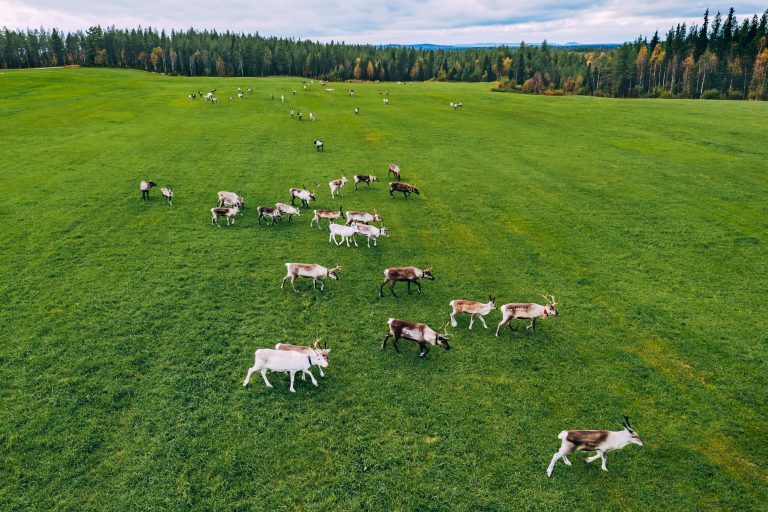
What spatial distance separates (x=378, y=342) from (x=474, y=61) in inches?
7733

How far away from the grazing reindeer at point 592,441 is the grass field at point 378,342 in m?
0.58

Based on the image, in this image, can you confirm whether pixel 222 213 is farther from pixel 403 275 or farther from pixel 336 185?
pixel 403 275

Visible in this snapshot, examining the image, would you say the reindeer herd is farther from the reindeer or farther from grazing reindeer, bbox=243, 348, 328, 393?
the reindeer

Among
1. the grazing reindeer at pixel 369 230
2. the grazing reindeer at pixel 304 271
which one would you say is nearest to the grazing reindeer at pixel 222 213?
the grazing reindeer at pixel 369 230

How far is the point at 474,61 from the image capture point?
620 feet

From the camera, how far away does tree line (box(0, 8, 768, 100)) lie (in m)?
133

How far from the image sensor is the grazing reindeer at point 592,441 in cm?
1188

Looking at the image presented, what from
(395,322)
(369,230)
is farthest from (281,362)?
(369,230)

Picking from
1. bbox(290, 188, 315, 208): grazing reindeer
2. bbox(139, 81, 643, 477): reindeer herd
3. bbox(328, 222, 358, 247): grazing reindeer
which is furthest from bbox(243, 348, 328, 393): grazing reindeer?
bbox(290, 188, 315, 208): grazing reindeer

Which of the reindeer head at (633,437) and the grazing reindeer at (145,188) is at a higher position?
the grazing reindeer at (145,188)

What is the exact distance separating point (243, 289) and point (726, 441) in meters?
18.9

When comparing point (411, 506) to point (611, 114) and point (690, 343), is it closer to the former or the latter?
point (690, 343)

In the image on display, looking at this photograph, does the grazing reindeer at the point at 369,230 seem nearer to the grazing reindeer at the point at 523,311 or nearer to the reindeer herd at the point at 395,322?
the reindeer herd at the point at 395,322

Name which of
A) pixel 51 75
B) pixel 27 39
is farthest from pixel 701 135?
pixel 27 39
